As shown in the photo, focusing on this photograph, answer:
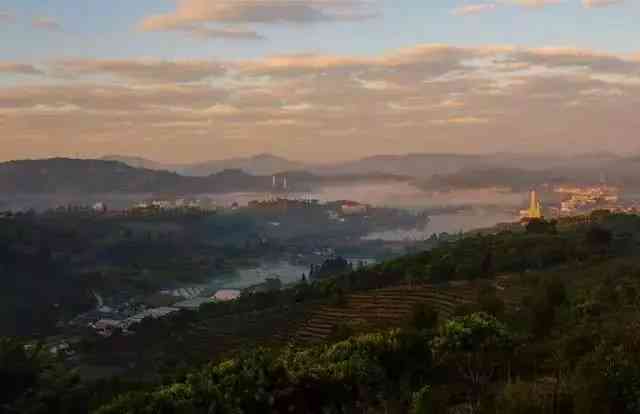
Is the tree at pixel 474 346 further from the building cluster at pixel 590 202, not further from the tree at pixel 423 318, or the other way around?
the building cluster at pixel 590 202

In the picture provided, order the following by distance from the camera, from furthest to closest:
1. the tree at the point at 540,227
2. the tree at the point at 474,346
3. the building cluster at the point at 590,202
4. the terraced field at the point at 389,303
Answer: the building cluster at the point at 590,202
the tree at the point at 540,227
the terraced field at the point at 389,303
the tree at the point at 474,346

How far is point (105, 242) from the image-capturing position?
12100 cm

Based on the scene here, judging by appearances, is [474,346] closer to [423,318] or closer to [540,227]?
[423,318]

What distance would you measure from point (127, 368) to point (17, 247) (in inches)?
2554

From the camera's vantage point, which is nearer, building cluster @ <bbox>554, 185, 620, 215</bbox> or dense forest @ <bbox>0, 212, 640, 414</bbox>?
dense forest @ <bbox>0, 212, 640, 414</bbox>

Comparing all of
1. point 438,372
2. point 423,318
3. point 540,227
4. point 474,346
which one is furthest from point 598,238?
point 438,372

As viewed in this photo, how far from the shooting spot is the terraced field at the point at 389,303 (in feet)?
111

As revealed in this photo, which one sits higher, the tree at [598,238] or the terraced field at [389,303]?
the tree at [598,238]

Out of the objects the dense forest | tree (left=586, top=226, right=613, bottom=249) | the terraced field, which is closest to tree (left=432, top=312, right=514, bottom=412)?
the dense forest

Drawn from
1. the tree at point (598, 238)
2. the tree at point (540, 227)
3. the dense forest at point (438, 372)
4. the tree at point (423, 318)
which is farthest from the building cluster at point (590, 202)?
the tree at point (423, 318)

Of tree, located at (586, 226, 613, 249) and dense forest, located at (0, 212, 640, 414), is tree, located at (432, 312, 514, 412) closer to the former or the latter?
dense forest, located at (0, 212, 640, 414)

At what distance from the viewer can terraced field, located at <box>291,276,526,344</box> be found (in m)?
33.8

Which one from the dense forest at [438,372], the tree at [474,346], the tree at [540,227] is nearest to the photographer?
the dense forest at [438,372]

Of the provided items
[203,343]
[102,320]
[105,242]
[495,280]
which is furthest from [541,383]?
[105,242]
